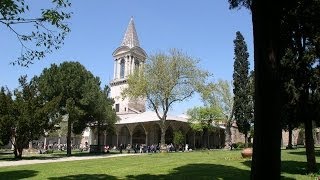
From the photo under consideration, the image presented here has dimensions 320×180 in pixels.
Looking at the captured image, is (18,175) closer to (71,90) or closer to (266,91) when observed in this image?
(266,91)

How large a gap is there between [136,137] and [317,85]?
48004mm

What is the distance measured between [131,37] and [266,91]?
73874mm

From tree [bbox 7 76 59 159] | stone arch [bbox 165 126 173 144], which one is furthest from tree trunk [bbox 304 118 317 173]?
stone arch [bbox 165 126 173 144]

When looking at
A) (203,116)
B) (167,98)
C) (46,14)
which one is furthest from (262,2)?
(203,116)

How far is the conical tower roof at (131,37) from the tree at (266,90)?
236 feet

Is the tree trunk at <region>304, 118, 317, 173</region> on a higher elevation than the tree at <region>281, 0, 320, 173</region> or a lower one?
lower

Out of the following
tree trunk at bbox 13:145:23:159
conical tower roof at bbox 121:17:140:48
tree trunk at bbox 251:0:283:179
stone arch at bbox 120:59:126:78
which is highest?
conical tower roof at bbox 121:17:140:48

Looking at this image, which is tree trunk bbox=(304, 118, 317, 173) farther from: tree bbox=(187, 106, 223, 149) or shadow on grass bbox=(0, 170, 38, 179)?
tree bbox=(187, 106, 223, 149)

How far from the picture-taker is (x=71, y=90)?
4088 cm

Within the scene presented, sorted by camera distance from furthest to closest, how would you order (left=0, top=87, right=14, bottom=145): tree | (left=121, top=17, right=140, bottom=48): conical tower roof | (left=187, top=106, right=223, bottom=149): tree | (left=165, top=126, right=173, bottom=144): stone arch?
(left=121, top=17, right=140, bottom=48): conical tower roof → (left=165, top=126, right=173, bottom=144): stone arch → (left=187, top=106, right=223, bottom=149): tree → (left=0, top=87, right=14, bottom=145): tree

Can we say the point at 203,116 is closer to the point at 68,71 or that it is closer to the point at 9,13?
the point at 68,71

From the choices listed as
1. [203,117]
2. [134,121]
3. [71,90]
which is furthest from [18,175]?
[203,117]

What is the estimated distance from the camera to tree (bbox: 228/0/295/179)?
333 inches

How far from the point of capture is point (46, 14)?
13.6 meters
